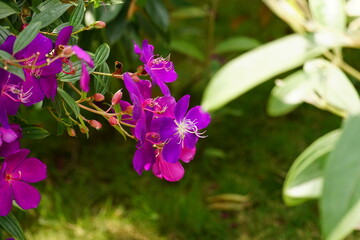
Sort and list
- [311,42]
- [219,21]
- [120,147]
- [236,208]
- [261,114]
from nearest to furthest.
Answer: [311,42] → [236,208] → [120,147] → [261,114] → [219,21]

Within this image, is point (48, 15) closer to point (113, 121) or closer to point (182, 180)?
point (113, 121)

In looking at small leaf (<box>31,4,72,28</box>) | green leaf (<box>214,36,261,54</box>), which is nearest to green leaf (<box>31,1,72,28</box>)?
small leaf (<box>31,4,72,28</box>)

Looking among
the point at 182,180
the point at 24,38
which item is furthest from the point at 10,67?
the point at 182,180

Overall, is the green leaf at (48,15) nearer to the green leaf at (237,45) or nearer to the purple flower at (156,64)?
the purple flower at (156,64)

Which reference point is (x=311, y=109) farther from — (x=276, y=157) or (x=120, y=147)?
(x=120, y=147)

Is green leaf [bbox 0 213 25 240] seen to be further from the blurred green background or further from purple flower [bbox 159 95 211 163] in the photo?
the blurred green background

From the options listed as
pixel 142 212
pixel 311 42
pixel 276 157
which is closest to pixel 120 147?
pixel 142 212

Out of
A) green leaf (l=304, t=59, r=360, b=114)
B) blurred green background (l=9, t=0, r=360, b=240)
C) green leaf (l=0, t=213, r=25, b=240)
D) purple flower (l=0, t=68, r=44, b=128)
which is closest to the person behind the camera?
green leaf (l=304, t=59, r=360, b=114)
